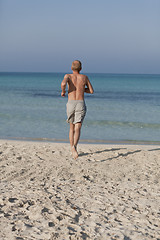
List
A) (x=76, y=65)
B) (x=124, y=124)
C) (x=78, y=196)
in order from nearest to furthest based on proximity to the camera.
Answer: (x=78, y=196) < (x=76, y=65) < (x=124, y=124)

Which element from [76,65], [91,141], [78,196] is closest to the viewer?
[78,196]

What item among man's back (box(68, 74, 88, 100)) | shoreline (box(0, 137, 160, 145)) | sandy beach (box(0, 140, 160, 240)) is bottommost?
sandy beach (box(0, 140, 160, 240))

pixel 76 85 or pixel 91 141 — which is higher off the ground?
pixel 76 85

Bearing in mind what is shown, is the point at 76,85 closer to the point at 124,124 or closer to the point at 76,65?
the point at 76,65

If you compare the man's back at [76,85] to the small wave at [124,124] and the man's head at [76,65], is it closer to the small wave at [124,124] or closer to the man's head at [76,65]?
the man's head at [76,65]

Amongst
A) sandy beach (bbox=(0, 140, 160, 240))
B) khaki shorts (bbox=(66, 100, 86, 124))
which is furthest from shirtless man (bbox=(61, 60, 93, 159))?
sandy beach (bbox=(0, 140, 160, 240))

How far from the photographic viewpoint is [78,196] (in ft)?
12.0

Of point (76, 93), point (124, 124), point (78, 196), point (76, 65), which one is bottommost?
point (78, 196)

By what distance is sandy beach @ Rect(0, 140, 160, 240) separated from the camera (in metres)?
2.72

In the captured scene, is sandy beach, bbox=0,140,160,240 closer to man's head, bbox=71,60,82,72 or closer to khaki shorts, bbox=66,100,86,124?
khaki shorts, bbox=66,100,86,124

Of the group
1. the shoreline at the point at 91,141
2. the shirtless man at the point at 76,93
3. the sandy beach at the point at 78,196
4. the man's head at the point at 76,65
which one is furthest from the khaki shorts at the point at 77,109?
the shoreline at the point at 91,141

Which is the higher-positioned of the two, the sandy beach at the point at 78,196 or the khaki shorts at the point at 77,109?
the khaki shorts at the point at 77,109

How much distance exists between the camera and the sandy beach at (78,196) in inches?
107

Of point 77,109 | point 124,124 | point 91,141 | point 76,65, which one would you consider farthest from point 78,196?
point 124,124
